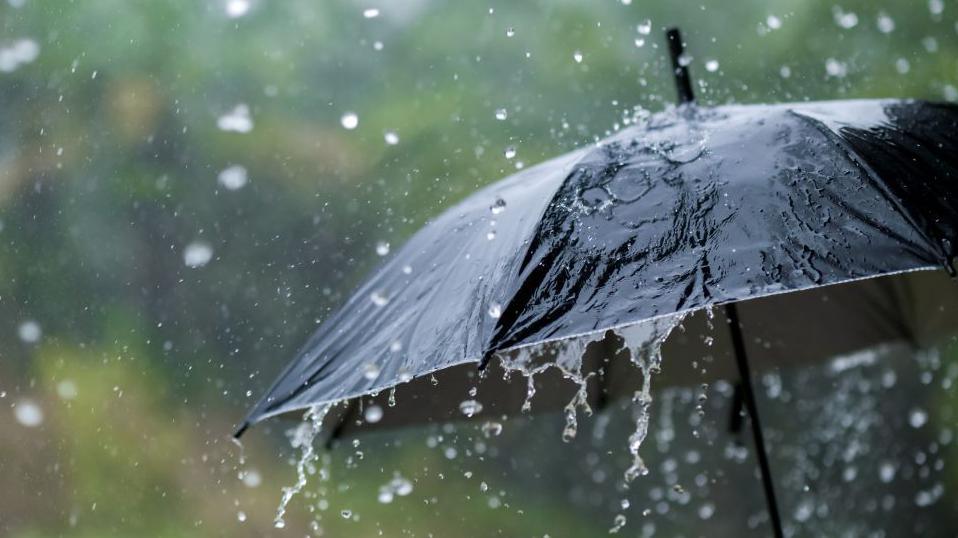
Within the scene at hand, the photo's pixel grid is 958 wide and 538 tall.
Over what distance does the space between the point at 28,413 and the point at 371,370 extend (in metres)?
5.45

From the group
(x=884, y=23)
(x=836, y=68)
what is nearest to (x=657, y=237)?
(x=836, y=68)

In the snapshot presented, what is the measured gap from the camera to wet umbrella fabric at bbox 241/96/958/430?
1428 mm

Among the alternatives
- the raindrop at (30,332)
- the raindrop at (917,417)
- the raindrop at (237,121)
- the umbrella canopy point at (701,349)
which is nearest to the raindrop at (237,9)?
the raindrop at (237,121)

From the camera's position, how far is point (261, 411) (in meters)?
1.76

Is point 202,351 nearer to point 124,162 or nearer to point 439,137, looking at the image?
point 124,162

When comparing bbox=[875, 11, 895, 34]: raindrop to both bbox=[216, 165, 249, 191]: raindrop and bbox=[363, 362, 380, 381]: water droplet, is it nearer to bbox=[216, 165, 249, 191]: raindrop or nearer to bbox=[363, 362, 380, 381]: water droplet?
bbox=[216, 165, 249, 191]: raindrop

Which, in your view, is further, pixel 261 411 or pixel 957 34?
pixel 957 34

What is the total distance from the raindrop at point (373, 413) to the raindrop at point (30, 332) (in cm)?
443

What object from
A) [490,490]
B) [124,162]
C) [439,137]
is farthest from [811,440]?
[124,162]

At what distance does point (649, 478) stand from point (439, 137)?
235cm

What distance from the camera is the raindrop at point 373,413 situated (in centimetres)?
235

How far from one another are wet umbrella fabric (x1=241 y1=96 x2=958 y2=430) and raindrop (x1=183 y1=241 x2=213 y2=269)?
443cm

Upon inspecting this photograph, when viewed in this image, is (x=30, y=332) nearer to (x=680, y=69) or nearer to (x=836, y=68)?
(x=836, y=68)

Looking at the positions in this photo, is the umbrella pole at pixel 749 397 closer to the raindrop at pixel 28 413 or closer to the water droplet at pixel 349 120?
the water droplet at pixel 349 120
